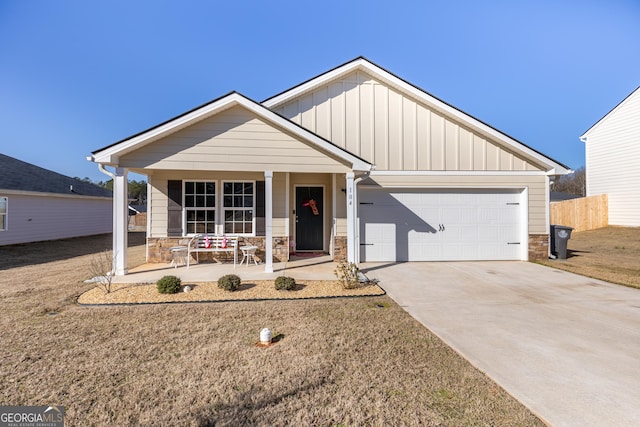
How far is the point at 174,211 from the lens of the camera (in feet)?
27.9

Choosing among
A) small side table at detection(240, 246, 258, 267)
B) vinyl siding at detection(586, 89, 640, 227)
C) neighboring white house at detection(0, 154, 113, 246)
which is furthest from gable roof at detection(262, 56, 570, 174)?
vinyl siding at detection(586, 89, 640, 227)

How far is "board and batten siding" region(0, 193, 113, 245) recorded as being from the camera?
13.0m

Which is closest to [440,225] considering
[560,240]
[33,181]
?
[560,240]

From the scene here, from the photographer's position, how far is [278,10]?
12.2 meters

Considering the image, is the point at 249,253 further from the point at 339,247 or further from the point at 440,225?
the point at 440,225

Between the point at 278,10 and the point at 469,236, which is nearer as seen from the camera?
the point at 469,236

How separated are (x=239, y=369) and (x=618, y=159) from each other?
24.9 meters

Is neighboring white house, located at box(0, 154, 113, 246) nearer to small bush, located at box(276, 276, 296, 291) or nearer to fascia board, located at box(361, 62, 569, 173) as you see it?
small bush, located at box(276, 276, 296, 291)

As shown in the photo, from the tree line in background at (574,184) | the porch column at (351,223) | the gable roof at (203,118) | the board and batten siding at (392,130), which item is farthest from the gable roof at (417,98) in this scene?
the tree line in background at (574,184)

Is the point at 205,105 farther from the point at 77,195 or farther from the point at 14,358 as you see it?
the point at 77,195

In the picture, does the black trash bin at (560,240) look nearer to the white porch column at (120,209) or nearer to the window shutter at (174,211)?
the window shutter at (174,211)

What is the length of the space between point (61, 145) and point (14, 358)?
36.8m

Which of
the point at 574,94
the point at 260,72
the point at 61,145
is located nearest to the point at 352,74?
the point at 260,72

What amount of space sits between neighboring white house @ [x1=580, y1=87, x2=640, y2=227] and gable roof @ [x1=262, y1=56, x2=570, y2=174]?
13488 millimetres
